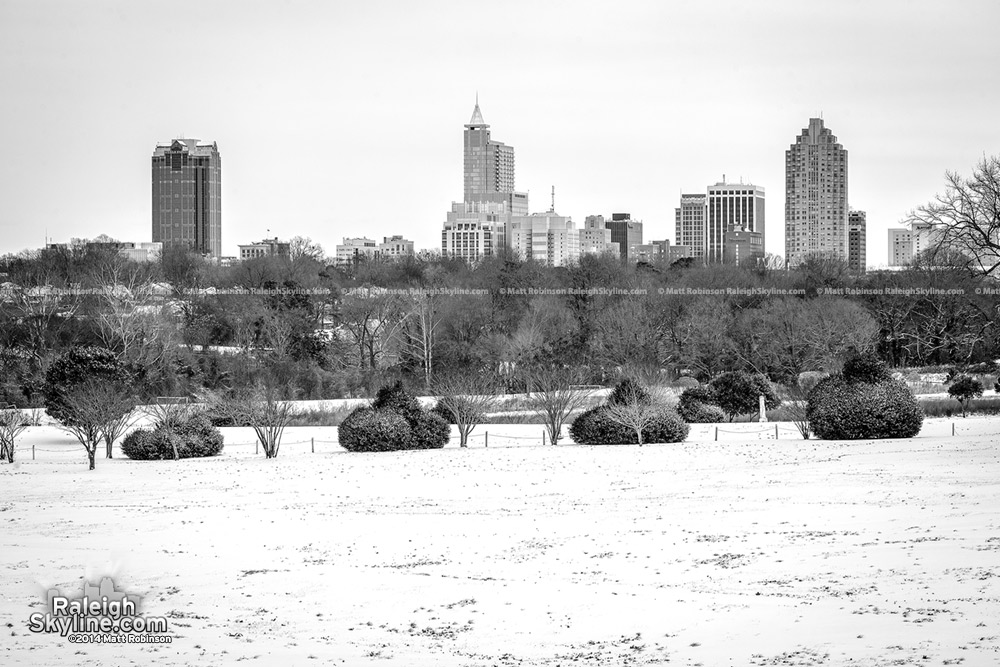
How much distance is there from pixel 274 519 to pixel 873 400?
15.5 m

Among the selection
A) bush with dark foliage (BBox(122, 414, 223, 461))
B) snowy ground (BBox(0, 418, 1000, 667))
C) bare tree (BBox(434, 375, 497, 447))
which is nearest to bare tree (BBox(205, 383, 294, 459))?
bush with dark foliage (BBox(122, 414, 223, 461))

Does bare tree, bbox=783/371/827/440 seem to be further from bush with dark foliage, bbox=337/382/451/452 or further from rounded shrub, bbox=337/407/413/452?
rounded shrub, bbox=337/407/413/452

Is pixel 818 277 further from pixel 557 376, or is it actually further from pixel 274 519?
pixel 274 519

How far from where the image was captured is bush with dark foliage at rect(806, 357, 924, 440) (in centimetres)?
2902

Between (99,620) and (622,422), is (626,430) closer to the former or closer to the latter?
(622,422)

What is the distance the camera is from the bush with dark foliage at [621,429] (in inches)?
1212

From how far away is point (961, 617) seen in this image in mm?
11781

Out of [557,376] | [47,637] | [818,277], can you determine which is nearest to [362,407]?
[557,376]

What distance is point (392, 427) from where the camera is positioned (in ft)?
99.9

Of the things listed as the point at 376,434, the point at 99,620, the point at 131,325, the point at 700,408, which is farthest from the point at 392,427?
the point at 131,325

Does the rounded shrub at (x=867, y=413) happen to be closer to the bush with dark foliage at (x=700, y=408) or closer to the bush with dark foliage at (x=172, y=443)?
the bush with dark foliage at (x=700, y=408)

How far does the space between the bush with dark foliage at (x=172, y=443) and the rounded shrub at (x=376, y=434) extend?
128 inches

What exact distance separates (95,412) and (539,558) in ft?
56.0

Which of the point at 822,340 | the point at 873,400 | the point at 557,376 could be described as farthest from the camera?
the point at 822,340
